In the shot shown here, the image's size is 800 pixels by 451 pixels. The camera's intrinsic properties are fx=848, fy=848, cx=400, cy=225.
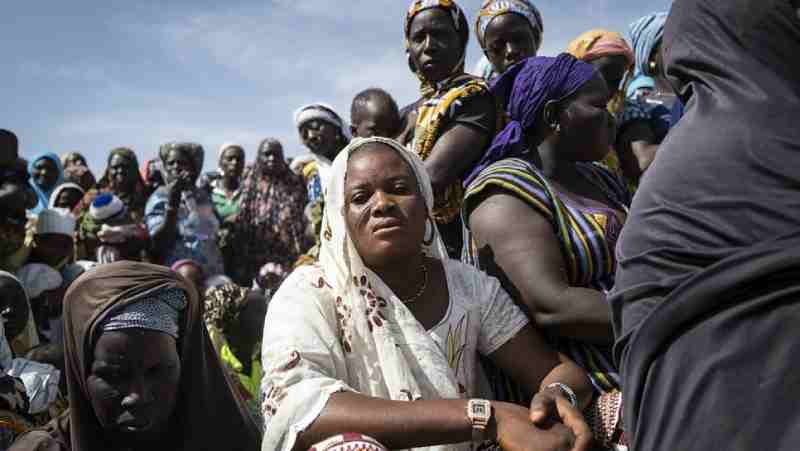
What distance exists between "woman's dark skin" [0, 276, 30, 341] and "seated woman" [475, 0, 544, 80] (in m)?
3.00

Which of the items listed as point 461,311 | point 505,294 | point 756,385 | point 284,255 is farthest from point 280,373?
point 284,255

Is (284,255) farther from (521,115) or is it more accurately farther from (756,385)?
(756,385)

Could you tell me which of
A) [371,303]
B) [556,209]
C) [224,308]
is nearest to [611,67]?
[556,209]

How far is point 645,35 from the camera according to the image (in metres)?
5.46

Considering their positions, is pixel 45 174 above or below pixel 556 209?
below

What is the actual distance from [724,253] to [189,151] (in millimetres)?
7686

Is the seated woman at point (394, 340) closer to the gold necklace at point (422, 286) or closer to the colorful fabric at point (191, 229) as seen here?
the gold necklace at point (422, 286)

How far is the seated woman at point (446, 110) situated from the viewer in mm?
3840

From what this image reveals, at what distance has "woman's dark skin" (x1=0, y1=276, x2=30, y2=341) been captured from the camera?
15.2 feet

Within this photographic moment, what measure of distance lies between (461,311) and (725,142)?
4.22ft

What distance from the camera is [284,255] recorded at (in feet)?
28.8

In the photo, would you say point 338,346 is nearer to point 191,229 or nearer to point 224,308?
point 224,308

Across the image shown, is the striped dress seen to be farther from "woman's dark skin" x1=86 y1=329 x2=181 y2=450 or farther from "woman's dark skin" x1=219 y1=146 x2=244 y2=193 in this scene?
"woman's dark skin" x1=219 y1=146 x2=244 y2=193

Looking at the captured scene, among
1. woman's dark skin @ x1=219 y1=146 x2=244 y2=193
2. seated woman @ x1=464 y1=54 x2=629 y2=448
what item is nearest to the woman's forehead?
seated woman @ x1=464 y1=54 x2=629 y2=448
